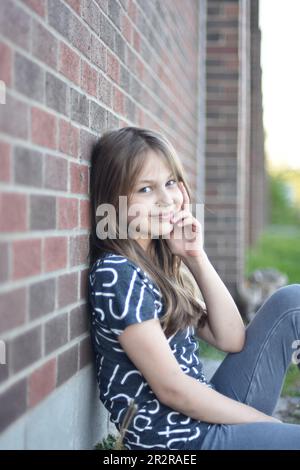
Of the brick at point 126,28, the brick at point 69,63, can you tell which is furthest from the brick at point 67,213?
the brick at point 126,28

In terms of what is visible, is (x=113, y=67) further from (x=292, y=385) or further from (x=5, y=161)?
(x=292, y=385)

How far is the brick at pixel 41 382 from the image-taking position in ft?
5.08

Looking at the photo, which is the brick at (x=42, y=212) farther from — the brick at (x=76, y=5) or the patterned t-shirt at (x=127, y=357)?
the brick at (x=76, y=5)

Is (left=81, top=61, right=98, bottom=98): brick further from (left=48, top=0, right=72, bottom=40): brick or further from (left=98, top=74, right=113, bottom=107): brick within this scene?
(left=48, top=0, right=72, bottom=40): brick

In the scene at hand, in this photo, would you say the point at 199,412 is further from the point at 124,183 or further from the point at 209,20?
the point at 209,20

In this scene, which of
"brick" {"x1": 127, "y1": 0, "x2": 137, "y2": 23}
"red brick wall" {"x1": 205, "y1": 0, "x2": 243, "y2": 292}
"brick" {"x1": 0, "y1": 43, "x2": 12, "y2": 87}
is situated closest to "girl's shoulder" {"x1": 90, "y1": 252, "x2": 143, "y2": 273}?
"brick" {"x1": 0, "y1": 43, "x2": 12, "y2": 87}

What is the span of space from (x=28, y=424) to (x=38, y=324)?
0.81 ft

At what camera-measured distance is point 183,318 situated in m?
2.06

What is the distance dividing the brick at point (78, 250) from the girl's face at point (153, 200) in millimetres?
178

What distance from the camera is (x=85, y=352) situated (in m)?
2.06

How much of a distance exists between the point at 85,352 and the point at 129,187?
22.3 inches

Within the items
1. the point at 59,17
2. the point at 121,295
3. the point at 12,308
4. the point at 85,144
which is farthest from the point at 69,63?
the point at 12,308

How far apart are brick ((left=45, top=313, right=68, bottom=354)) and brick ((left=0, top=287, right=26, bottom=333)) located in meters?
0.20
